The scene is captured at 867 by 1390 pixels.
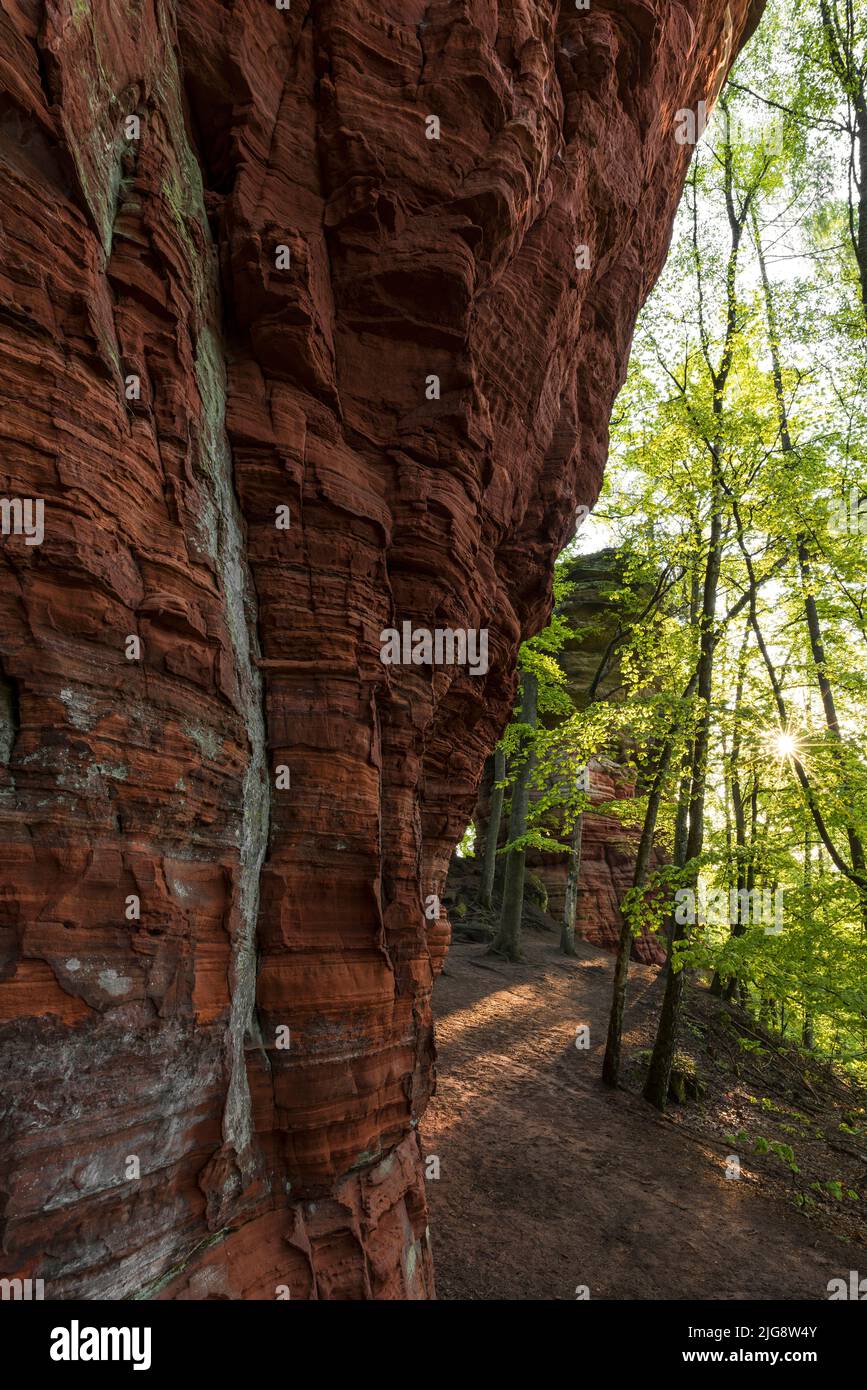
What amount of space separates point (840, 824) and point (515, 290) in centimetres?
928

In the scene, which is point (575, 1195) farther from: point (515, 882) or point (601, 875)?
point (601, 875)

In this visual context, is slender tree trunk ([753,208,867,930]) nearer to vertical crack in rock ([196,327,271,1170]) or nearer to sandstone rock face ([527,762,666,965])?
vertical crack in rock ([196,327,271,1170])

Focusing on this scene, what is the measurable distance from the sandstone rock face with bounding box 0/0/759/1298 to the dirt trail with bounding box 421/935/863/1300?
2.87m

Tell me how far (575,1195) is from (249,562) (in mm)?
10584

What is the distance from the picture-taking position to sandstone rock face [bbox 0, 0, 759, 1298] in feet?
12.8

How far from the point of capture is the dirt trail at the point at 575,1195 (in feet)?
28.8

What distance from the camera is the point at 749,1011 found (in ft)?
72.4

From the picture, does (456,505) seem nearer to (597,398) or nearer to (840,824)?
(597,398)

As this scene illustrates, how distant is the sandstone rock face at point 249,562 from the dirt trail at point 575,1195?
2.87 m

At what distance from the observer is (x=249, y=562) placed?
235 inches

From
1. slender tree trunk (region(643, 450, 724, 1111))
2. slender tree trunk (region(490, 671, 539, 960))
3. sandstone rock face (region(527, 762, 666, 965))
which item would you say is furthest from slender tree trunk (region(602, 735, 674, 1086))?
sandstone rock face (region(527, 762, 666, 965))

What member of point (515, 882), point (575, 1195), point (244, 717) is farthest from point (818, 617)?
point (244, 717)

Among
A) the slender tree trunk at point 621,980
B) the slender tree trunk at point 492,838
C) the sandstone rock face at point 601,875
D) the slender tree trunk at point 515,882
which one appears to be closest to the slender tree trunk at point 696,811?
Answer: the slender tree trunk at point 621,980

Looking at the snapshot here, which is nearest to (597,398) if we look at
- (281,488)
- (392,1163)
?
(281,488)
